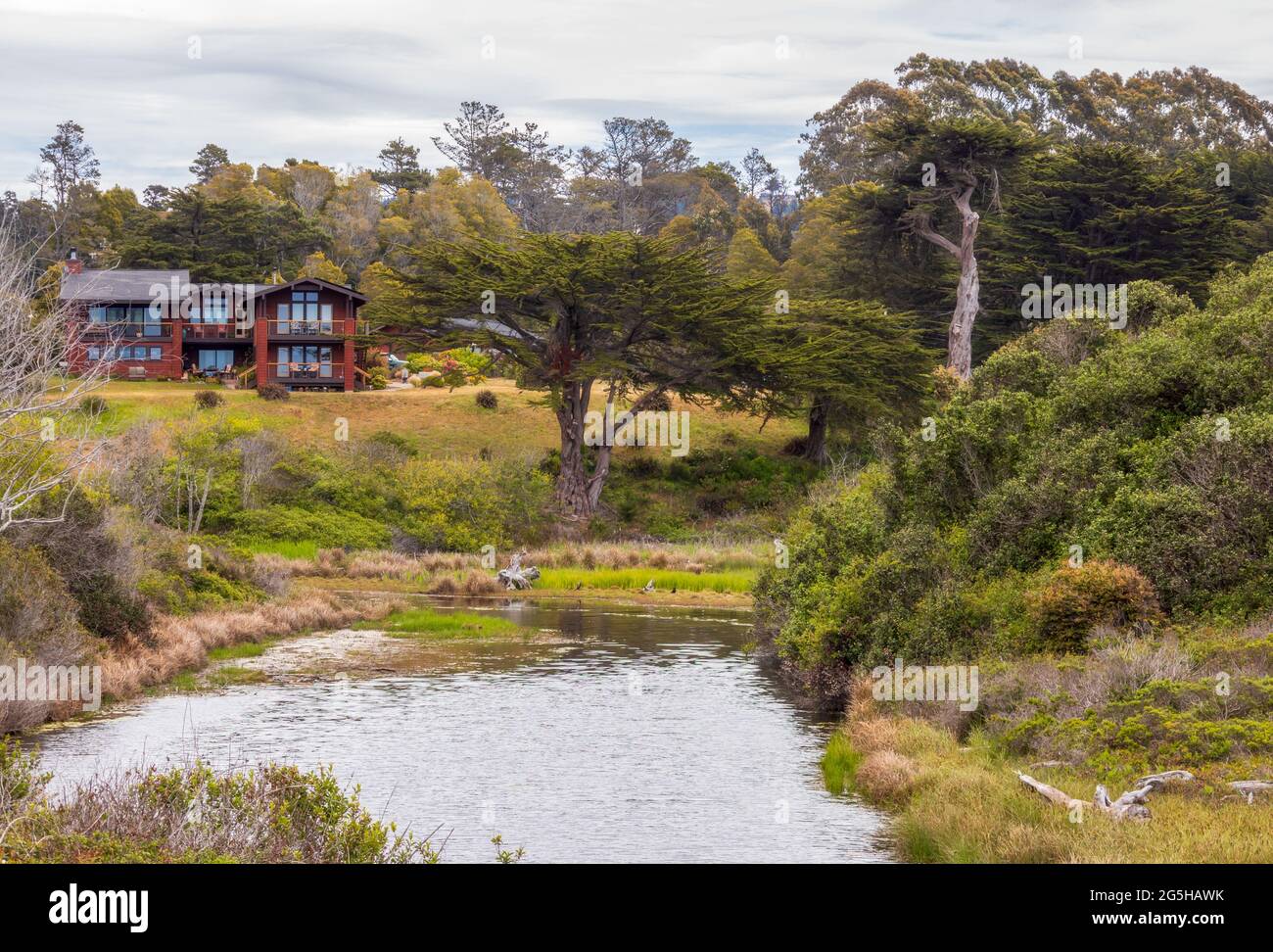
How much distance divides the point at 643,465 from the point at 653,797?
53285mm

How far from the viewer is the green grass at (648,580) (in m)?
53.8

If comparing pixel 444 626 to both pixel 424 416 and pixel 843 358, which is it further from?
pixel 424 416

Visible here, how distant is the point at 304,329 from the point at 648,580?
3673cm

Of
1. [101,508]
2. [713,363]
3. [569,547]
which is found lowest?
[569,547]

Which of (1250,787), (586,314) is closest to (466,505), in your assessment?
(586,314)

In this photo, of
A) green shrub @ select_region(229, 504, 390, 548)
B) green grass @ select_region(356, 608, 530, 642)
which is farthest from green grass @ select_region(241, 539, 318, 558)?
green grass @ select_region(356, 608, 530, 642)

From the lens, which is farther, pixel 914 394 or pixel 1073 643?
pixel 914 394

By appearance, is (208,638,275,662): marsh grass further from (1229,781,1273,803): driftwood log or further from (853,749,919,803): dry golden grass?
(1229,781,1273,803): driftwood log

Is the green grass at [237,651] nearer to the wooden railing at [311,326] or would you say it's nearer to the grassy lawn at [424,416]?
the grassy lawn at [424,416]

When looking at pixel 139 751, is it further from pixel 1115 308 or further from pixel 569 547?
pixel 569 547

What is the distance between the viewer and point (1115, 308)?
3775cm

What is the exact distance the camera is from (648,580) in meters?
54.6

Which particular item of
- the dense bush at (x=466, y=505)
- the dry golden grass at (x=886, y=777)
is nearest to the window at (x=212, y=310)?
the dense bush at (x=466, y=505)
